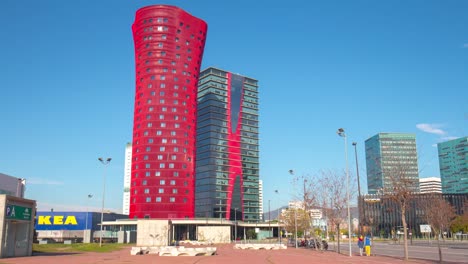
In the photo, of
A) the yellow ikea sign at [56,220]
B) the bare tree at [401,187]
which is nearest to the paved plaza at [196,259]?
the bare tree at [401,187]

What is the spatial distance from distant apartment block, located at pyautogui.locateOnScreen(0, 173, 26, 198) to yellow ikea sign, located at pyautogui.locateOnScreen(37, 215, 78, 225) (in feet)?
144

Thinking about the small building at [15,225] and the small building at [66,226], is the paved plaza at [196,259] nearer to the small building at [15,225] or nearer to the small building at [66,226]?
the small building at [15,225]

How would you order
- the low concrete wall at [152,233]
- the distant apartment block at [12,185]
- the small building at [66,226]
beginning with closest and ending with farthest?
1. the distant apartment block at [12,185]
2. the low concrete wall at [152,233]
3. the small building at [66,226]

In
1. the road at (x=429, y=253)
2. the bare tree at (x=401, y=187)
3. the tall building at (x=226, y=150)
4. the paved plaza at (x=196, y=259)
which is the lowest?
the road at (x=429, y=253)

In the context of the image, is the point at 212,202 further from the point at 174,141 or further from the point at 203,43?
the point at 203,43

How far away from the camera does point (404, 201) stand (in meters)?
35.1

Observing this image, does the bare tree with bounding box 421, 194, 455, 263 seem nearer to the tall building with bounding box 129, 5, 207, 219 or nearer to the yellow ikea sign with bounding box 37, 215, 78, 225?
the tall building with bounding box 129, 5, 207, 219

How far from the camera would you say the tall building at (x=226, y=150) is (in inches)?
6811

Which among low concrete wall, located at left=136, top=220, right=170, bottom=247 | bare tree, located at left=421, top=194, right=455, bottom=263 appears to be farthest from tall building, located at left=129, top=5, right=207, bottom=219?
bare tree, located at left=421, top=194, right=455, bottom=263

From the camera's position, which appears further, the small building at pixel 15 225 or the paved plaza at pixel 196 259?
the small building at pixel 15 225

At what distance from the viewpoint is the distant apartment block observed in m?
76.8

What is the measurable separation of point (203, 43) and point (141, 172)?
47.2 metres

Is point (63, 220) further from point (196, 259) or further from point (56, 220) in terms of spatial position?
point (196, 259)

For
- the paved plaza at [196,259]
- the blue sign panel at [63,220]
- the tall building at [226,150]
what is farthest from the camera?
the tall building at [226,150]
